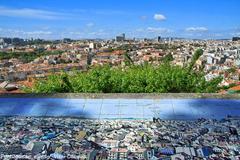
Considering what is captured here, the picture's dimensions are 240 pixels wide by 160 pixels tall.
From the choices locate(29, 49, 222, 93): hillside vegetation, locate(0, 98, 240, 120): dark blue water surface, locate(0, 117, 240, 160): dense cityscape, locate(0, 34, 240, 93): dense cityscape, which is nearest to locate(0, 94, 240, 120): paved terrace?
locate(0, 98, 240, 120): dark blue water surface

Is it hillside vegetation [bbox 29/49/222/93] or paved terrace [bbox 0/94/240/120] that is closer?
paved terrace [bbox 0/94/240/120]

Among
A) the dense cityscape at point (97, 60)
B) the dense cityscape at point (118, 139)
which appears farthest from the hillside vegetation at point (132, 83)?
the dense cityscape at point (118, 139)

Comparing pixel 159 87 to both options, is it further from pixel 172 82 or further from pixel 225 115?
pixel 225 115

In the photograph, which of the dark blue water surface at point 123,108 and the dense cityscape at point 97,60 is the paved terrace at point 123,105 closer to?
the dark blue water surface at point 123,108

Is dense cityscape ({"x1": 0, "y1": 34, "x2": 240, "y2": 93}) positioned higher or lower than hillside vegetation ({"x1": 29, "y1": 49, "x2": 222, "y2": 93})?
lower

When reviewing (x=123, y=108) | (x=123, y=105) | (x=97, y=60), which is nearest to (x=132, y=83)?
(x=123, y=105)

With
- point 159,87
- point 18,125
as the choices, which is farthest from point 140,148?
point 159,87

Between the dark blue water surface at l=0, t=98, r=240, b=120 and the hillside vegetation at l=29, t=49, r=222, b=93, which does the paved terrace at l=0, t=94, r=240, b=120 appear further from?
the hillside vegetation at l=29, t=49, r=222, b=93

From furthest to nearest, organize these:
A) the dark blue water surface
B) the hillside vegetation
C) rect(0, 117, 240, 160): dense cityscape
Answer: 1. the hillside vegetation
2. the dark blue water surface
3. rect(0, 117, 240, 160): dense cityscape

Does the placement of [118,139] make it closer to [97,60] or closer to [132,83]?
[132,83]
